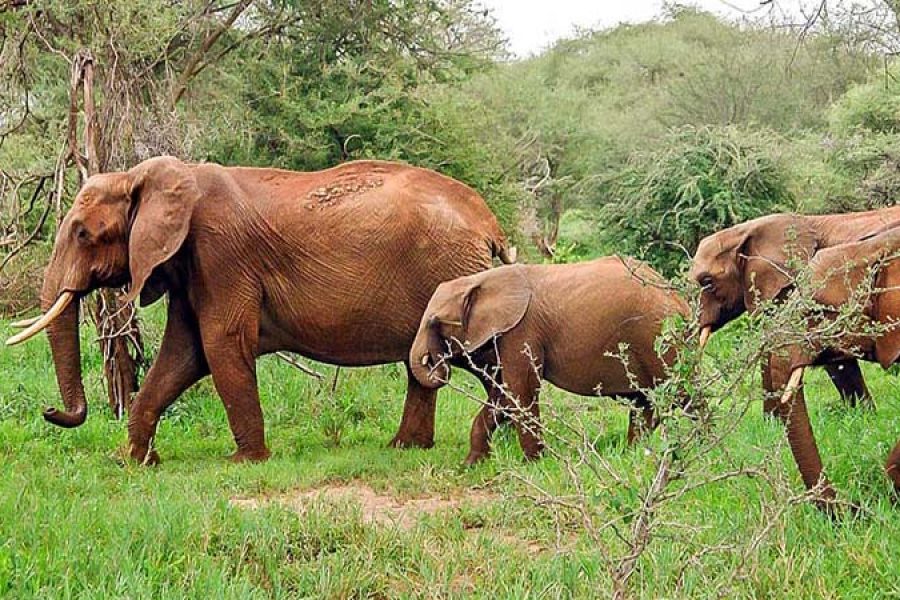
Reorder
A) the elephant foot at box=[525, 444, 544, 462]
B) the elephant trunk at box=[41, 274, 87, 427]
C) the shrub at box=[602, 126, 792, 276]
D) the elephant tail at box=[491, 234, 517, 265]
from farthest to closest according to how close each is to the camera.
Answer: the shrub at box=[602, 126, 792, 276]
the elephant tail at box=[491, 234, 517, 265]
the elephant trunk at box=[41, 274, 87, 427]
the elephant foot at box=[525, 444, 544, 462]

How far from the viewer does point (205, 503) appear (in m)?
4.68

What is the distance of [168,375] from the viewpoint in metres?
6.43

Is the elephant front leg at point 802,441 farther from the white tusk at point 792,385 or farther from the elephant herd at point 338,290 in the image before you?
the elephant herd at point 338,290

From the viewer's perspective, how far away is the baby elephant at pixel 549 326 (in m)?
6.04

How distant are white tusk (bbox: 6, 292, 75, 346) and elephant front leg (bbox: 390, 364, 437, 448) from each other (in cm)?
213

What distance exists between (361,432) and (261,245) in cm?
168

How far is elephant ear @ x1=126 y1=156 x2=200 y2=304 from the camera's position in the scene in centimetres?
600

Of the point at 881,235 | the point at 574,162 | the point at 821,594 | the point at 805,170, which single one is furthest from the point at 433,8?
the point at 574,162

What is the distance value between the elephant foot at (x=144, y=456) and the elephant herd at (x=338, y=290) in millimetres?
12

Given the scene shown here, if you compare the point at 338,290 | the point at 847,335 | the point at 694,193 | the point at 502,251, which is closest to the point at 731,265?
the point at 502,251

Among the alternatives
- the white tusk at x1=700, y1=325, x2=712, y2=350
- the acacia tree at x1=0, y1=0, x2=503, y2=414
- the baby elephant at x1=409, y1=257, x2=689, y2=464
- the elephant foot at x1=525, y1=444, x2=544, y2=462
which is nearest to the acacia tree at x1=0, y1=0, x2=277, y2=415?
the acacia tree at x1=0, y1=0, x2=503, y2=414

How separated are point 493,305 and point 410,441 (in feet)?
4.12

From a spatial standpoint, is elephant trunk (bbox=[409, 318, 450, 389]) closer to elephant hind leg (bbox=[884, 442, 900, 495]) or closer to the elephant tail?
the elephant tail

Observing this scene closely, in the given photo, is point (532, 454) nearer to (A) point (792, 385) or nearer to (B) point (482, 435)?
(B) point (482, 435)
